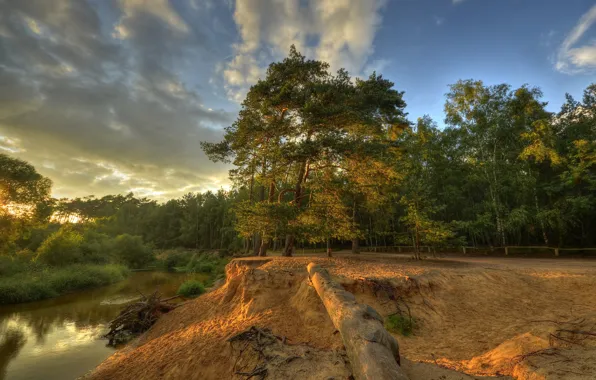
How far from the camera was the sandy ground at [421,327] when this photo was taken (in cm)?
385

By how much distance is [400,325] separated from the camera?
678 centimetres

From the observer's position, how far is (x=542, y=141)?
21078 mm

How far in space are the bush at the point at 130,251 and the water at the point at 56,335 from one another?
60.9ft

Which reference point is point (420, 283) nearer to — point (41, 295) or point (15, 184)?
point (41, 295)

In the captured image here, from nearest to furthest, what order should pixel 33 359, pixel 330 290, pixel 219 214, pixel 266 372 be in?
1. pixel 266 372
2. pixel 330 290
3. pixel 33 359
4. pixel 219 214

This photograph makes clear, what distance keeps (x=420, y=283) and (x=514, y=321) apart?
2533 mm

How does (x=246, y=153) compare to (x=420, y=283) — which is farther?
(x=246, y=153)

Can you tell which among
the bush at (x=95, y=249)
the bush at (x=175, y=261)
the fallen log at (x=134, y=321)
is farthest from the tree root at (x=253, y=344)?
the bush at (x=175, y=261)

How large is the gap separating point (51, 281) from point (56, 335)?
12111 millimetres

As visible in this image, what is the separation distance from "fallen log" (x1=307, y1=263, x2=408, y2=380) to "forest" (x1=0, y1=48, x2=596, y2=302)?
7572 mm

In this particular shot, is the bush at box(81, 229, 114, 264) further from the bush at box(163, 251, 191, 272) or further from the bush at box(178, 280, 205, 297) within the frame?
the bush at box(178, 280, 205, 297)

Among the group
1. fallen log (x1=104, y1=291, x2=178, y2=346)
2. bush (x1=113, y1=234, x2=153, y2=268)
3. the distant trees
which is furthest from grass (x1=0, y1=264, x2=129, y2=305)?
the distant trees

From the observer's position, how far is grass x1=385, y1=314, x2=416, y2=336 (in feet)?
22.0

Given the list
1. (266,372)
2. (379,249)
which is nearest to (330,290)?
(266,372)
